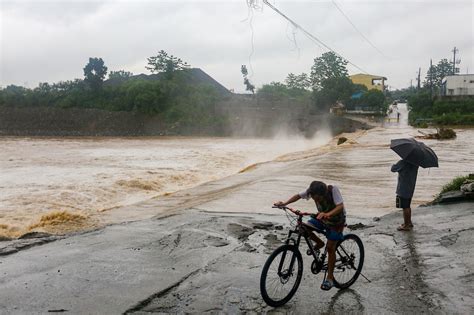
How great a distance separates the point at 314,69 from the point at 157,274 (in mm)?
77386

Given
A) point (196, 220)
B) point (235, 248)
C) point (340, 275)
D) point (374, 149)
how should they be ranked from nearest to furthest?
point (340, 275)
point (235, 248)
point (196, 220)
point (374, 149)

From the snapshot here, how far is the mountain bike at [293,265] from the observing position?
559 cm

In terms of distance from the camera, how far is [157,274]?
7270mm

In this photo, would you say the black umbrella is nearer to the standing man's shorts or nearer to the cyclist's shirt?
the standing man's shorts

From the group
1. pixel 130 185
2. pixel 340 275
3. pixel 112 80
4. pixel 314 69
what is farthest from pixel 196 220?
pixel 112 80

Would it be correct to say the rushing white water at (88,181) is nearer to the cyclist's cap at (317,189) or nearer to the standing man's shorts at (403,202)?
the standing man's shorts at (403,202)

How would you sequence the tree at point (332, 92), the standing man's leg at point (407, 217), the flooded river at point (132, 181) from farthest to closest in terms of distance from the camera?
the tree at point (332, 92) → the flooded river at point (132, 181) → the standing man's leg at point (407, 217)

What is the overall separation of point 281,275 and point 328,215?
35.3 inches

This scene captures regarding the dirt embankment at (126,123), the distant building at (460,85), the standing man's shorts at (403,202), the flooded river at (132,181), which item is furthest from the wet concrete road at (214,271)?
the distant building at (460,85)

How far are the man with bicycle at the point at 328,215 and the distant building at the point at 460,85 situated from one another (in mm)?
76185

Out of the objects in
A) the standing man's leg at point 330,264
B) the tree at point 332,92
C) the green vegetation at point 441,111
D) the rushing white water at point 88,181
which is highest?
the tree at point 332,92

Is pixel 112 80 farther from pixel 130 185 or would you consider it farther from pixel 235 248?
pixel 235 248

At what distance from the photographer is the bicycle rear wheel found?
6.28 m

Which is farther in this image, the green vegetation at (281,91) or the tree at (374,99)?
the green vegetation at (281,91)
